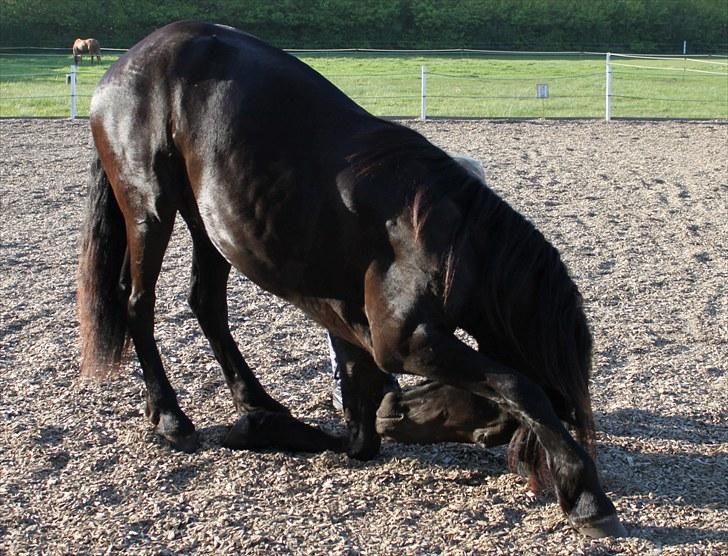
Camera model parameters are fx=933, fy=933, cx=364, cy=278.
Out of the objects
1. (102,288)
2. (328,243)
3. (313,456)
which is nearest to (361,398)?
(313,456)

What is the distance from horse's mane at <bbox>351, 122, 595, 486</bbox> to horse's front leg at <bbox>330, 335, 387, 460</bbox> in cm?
63

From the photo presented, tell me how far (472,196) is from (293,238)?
0.72m

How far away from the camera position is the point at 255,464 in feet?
13.1

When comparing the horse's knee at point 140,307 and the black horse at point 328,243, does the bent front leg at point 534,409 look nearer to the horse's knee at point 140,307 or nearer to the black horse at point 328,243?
the black horse at point 328,243

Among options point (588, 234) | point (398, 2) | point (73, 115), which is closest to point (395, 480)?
point (588, 234)

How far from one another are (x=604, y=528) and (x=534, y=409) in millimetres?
482

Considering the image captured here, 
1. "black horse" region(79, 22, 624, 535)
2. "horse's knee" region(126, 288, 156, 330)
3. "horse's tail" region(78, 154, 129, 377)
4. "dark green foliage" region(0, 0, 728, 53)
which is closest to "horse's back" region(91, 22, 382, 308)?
"black horse" region(79, 22, 624, 535)

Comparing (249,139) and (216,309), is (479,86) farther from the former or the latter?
(249,139)

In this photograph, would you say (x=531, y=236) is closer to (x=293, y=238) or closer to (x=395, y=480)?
(x=293, y=238)

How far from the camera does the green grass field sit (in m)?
19.0

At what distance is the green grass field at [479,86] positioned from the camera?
749 inches

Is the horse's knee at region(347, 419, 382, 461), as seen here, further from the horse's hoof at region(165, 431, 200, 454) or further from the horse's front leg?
the horse's hoof at region(165, 431, 200, 454)

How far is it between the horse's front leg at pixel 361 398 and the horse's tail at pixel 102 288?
3.86ft

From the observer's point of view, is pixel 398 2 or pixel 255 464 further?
pixel 398 2
